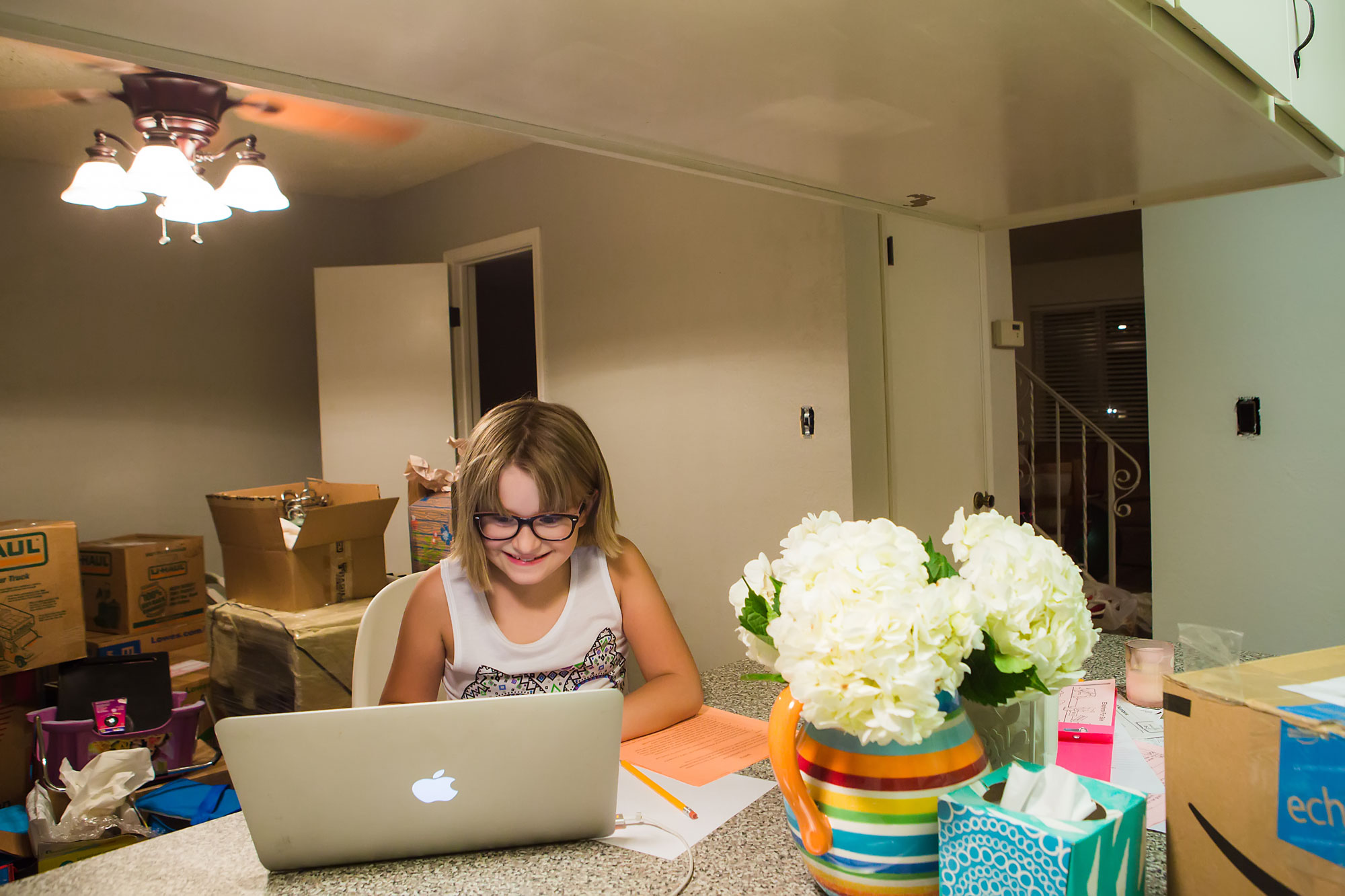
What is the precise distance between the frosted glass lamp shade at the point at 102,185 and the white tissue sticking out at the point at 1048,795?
8.78 ft

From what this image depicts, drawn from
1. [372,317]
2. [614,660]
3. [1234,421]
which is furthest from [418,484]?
[1234,421]

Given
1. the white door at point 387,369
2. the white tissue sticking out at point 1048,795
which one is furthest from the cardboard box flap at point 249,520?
the white tissue sticking out at point 1048,795

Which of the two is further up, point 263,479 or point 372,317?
point 372,317

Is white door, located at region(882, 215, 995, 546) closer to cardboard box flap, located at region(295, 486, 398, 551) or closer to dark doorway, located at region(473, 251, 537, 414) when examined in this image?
cardboard box flap, located at region(295, 486, 398, 551)

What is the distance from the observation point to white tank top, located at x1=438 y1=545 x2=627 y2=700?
4.63 ft

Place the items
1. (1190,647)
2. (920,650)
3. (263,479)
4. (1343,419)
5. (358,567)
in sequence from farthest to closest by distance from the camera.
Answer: (263,479), (358,567), (1343,419), (1190,647), (920,650)

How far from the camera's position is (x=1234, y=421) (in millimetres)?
2609

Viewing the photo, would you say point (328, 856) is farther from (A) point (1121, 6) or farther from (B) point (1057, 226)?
(B) point (1057, 226)

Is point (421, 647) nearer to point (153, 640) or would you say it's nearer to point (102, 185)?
point (102, 185)

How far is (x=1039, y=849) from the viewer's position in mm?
604

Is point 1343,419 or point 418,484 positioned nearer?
point 1343,419

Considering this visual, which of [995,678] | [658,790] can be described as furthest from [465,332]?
[995,678]

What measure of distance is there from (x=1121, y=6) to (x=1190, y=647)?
773 mm

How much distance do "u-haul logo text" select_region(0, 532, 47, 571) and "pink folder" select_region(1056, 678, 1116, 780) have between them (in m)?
3.01
